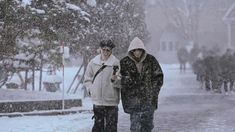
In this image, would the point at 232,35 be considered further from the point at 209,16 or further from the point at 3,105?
the point at 3,105

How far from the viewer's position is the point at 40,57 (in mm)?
18719

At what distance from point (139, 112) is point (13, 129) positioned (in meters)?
4.56

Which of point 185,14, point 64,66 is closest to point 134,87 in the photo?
point 64,66

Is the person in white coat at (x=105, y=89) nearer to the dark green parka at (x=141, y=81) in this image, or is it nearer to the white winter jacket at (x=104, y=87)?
the white winter jacket at (x=104, y=87)

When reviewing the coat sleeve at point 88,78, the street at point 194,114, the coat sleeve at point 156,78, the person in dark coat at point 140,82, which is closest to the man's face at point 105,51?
the coat sleeve at point 88,78

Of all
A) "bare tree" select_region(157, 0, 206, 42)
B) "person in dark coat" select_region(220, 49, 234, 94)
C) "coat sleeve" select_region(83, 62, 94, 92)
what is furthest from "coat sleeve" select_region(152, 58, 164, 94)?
"bare tree" select_region(157, 0, 206, 42)

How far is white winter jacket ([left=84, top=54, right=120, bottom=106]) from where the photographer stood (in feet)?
28.3

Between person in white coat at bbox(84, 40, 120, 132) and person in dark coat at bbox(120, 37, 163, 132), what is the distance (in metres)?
0.37

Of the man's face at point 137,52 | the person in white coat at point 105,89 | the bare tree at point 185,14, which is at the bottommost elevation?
the person in white coat at point 105,89

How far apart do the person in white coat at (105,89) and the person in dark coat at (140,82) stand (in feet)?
1.22

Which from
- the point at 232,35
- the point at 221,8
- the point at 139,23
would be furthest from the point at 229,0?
the point at 139,23

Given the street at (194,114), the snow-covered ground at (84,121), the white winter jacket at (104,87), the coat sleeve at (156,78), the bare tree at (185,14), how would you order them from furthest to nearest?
the bare tree at (185,14), the street at (194,114), the snow-covered ground at (84,121), the white winter jacket at (104,87), the coat sleeve at (156,78)

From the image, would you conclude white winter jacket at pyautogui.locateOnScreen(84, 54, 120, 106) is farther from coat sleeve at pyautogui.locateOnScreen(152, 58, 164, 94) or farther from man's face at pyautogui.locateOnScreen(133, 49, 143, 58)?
coat sleeve at pyautogui.locateOnScreen(152, 58, 164, 94)

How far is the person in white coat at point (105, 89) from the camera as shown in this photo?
28.3 feet
